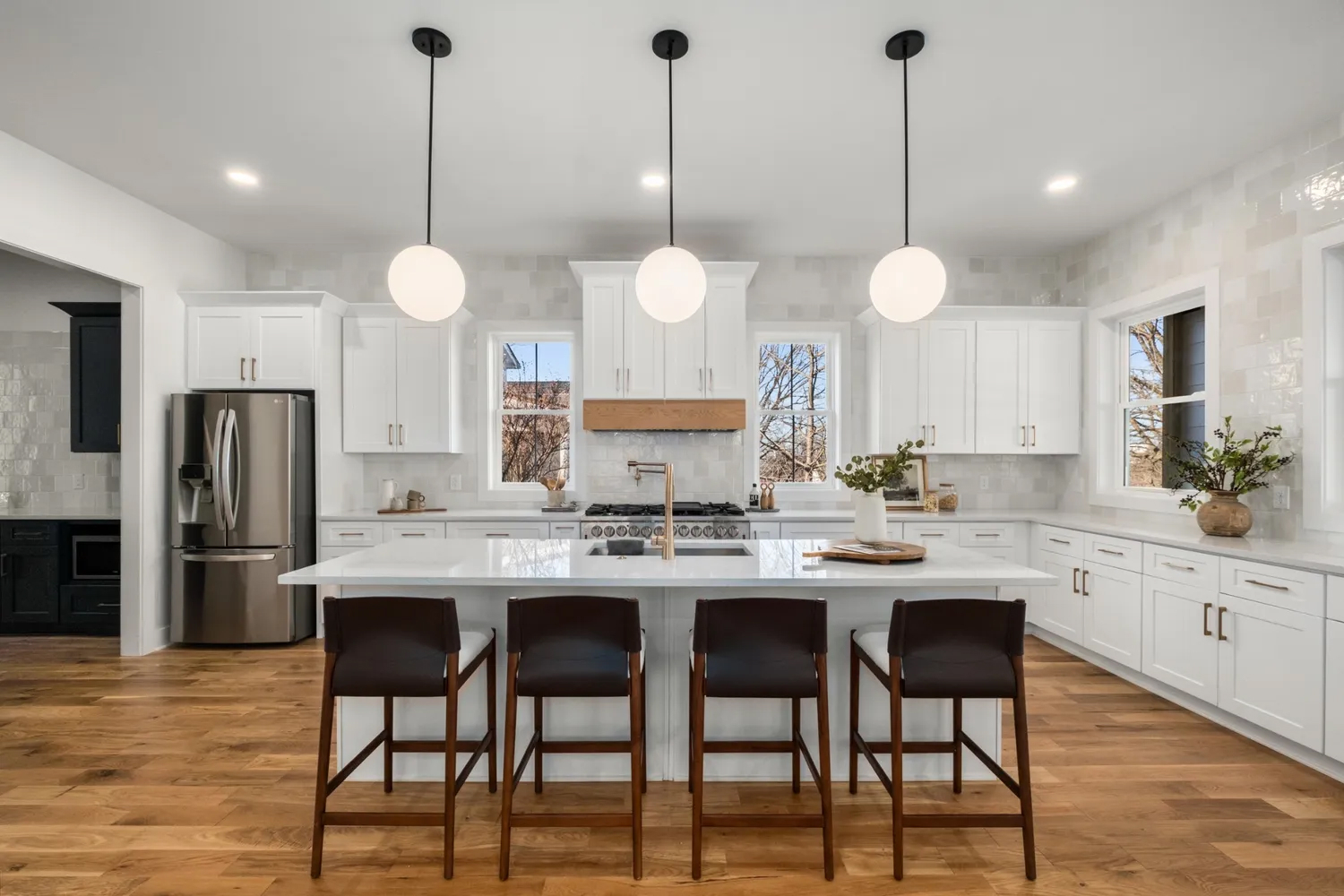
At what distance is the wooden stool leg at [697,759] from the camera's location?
1.94 m

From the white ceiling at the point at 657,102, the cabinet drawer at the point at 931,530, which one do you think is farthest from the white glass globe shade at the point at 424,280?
the cabinet drawer at the point at 931,530

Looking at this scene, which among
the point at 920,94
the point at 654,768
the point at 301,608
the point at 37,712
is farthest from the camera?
the point at 301,608

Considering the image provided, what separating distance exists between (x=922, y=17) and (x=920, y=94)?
521 mm

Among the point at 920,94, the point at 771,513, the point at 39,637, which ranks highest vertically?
the point at 920,94

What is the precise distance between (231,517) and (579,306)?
8.97ft

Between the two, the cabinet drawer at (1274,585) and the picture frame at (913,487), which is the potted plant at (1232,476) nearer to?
the cabinet drawer at (1274,585)

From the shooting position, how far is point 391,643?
2012 mm

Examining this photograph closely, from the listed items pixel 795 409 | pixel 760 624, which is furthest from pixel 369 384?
pixel 760 624

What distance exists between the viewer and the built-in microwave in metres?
4.56

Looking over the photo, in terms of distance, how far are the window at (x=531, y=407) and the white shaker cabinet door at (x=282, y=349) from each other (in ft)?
4.14

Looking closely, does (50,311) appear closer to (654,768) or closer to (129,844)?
(129,844)

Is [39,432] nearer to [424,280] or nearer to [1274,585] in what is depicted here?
[424,280]

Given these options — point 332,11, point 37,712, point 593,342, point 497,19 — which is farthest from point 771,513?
point 37,712

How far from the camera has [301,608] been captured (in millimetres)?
→ 4414
